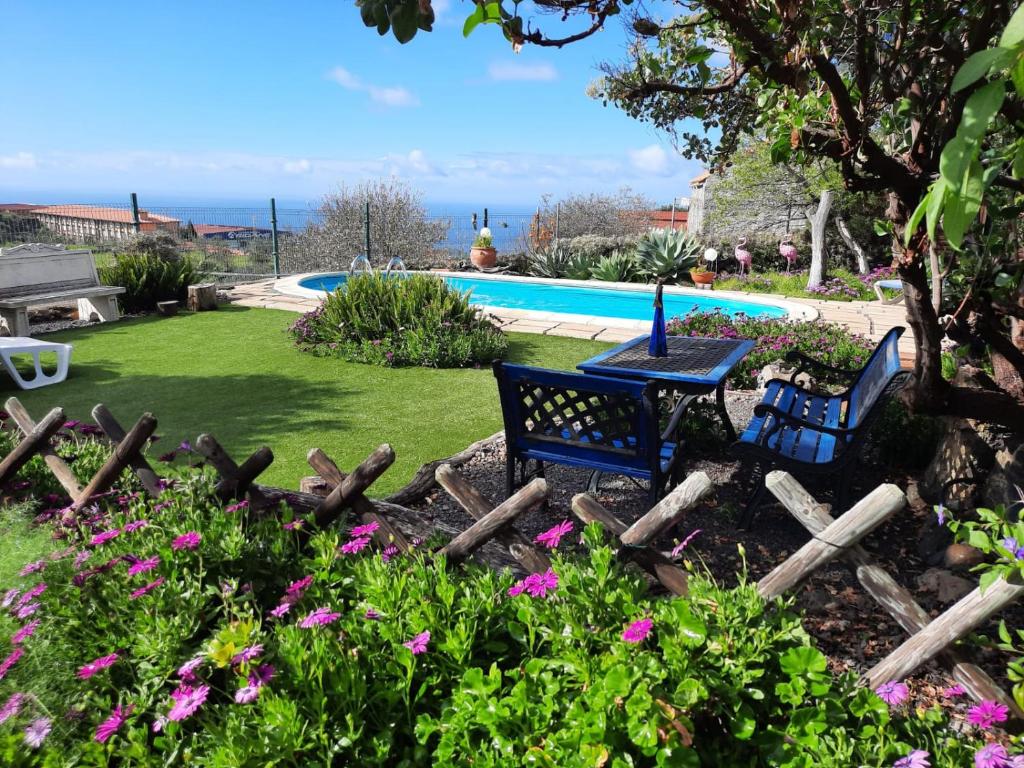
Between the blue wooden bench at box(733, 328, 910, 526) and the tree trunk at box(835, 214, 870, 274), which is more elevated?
the tree trunk at box(835, 214, 870, 274)

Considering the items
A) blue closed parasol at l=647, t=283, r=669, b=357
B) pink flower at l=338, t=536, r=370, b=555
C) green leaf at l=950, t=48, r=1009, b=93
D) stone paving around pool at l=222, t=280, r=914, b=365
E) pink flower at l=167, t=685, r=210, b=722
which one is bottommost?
stone paving around pool at l=222, t=280, r=914, b=365

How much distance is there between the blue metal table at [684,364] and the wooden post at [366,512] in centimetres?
189

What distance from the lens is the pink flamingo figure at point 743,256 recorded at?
16.6 m

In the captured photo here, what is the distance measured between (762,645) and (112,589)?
5.75ft

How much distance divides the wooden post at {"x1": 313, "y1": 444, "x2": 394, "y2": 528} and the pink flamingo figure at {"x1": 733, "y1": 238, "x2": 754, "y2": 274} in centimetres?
1556

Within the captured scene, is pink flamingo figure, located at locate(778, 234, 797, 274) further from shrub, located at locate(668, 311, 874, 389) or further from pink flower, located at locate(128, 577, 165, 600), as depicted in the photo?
pink flower, located at locate(128, 577, 165, 600)

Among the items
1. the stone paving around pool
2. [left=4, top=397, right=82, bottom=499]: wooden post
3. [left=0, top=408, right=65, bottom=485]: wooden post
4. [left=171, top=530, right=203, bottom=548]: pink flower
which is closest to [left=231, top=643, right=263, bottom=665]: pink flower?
[left=171, top=530, right=203, bottom=548]: pink flower

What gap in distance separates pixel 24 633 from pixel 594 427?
2.50 m

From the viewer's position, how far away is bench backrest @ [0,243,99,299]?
376 inches

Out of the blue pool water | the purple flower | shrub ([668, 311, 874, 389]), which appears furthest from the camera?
the blue pool water

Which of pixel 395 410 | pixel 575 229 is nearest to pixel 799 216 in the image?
Result: pixel 575 229

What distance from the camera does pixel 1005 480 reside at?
3299 mm

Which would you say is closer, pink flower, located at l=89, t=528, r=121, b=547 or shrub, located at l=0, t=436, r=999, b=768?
shrub, located at l=0, t=436, r=999, b=768

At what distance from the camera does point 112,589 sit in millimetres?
2033
